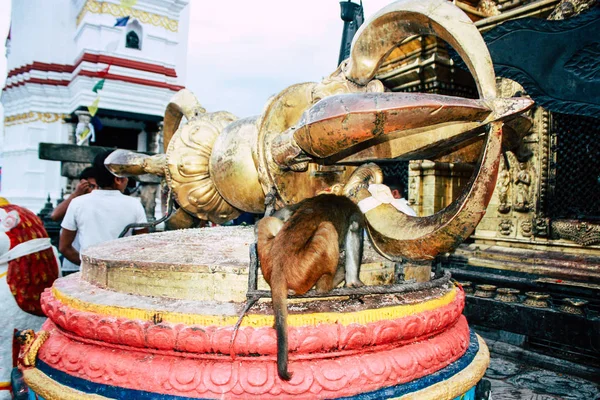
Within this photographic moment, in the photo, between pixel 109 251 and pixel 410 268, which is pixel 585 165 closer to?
pixel 410 268

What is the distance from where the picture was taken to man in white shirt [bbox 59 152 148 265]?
302 centimetres

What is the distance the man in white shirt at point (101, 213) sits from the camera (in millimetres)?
3023

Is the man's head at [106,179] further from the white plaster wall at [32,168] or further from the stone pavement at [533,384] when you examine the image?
the white plaster wall at [32,168]

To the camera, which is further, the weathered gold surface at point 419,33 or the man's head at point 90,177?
the man's head at point 90,177

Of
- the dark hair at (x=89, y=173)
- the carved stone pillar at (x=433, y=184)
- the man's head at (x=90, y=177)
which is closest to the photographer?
the dark hair at (x=89, y=173)

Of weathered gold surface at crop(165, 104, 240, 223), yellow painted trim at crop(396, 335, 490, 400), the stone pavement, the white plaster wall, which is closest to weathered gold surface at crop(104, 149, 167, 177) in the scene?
weathered gold surface at crop(165, 104, 240, 223)

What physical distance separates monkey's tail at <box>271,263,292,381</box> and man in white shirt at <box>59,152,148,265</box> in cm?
200

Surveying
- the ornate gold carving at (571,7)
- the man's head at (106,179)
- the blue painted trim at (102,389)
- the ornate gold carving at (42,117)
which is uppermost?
the ornate gold carving at (42,117)

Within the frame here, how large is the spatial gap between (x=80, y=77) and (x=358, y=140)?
15.2 meters

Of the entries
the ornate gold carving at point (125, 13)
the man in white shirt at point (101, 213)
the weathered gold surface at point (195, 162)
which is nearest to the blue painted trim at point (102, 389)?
the weathered gold surface at point (195, 162)

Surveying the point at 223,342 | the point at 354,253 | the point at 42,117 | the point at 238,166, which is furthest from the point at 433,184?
the point at 42,117

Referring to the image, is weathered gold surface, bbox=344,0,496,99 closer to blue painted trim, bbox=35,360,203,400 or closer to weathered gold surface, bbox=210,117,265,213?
weathered gold surface, bbox=210,117,265,213

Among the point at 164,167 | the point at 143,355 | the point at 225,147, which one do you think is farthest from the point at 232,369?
the point at 164,167

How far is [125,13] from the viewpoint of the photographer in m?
15.2
